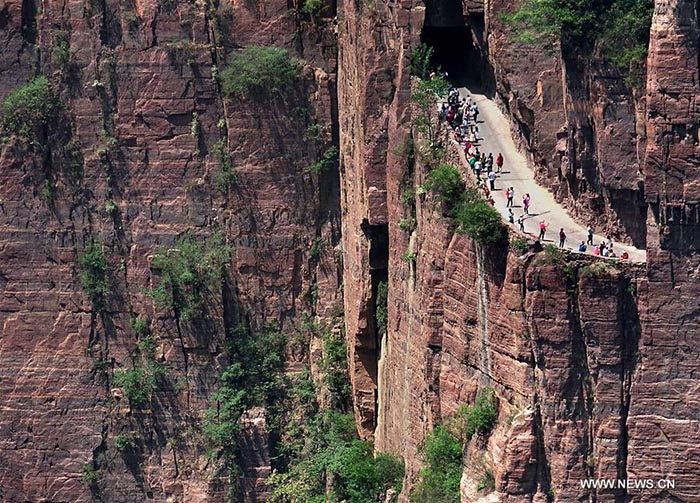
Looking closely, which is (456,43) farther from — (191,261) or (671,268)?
(671,268)

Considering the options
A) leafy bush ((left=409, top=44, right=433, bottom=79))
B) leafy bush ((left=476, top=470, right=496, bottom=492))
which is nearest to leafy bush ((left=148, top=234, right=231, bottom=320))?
leafy bush ((left=409, top=44, right=433, bottom=79))

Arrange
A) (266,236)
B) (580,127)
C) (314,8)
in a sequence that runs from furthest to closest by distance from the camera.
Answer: (266,236) < (314,8) < (580,127)

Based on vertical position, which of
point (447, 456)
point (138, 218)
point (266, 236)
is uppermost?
point (138, 218)

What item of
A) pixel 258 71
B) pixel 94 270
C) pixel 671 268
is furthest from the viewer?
pixel 94 270

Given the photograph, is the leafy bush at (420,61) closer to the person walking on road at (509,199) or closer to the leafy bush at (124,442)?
the person walking on road at (509,199)

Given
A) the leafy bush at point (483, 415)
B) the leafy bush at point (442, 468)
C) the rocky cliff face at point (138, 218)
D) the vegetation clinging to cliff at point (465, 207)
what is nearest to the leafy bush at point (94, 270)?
the rocky cliff face at point (138, 218)

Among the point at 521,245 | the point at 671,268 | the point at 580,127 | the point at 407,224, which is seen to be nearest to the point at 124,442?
the point at 407,224

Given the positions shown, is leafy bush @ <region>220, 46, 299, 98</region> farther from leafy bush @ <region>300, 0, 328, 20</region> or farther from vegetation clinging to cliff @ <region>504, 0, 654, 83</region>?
vegetation clinging to cliff @ <region>504, 0, 654, 83</region>
